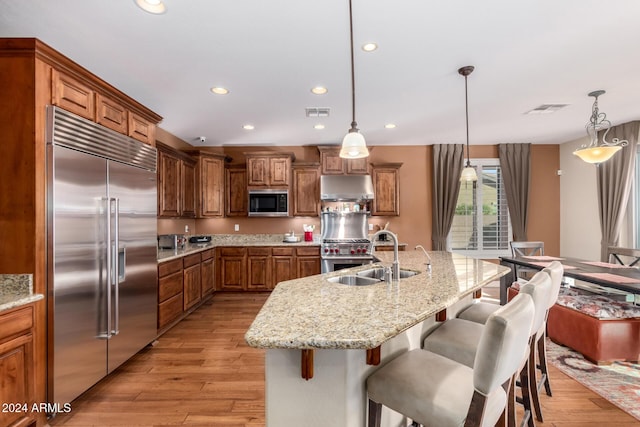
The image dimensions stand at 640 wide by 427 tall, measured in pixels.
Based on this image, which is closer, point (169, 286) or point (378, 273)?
point (378, 273)

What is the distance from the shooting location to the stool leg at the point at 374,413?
135 cm

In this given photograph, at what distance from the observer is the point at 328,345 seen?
1.03 meters

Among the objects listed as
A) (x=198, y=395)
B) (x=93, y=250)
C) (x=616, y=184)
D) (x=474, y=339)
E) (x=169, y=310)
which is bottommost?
(x=198, y=395)

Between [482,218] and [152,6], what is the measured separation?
19.5 feet

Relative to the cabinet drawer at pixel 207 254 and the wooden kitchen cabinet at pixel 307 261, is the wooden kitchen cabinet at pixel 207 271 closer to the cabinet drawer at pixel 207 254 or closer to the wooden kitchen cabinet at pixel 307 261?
the cabinet drawer at pixel 207 254

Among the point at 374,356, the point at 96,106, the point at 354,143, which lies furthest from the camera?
the point at 96,106

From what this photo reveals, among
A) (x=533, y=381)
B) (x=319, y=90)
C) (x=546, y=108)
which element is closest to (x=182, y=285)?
(x=319, y=90)

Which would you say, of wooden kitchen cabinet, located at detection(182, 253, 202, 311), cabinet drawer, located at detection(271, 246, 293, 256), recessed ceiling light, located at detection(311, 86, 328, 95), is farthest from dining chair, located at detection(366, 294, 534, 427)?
cabinet drawer, located at detection(271, 246, 293, 256)

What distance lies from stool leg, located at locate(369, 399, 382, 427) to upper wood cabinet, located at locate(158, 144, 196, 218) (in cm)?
373

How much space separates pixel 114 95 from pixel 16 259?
1446 millimetres

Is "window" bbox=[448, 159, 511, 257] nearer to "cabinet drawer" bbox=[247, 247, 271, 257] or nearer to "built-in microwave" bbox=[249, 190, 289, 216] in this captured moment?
"built-in microwave" bbox=[249, 190, 289, 216]

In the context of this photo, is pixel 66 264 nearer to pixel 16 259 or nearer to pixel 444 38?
pixel 16 259

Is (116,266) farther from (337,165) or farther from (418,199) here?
(418,199)

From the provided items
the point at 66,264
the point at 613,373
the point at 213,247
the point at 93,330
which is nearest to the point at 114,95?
the point at 66,264
